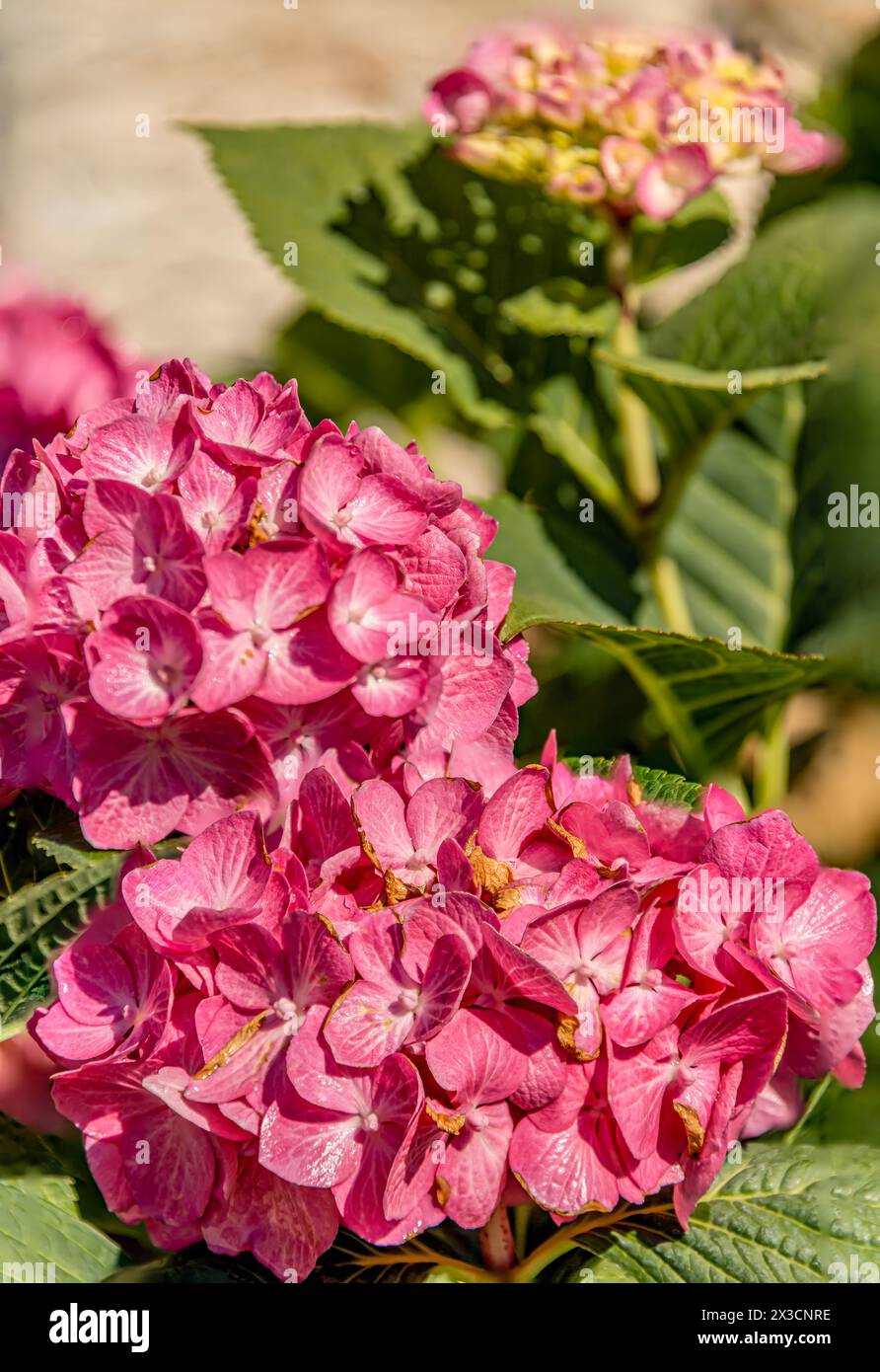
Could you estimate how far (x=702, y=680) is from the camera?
32.3 inches

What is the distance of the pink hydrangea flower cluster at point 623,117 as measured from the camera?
2.97 feet

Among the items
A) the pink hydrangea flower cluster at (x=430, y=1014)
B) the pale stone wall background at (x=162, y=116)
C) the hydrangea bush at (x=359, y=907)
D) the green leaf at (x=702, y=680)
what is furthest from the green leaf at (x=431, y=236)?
the pale stone wall background at (x=162, y=116)

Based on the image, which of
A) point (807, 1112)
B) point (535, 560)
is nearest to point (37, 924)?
point (807, 1112)

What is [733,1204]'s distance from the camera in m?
0.63

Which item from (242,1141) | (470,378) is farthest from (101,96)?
(242,1141)

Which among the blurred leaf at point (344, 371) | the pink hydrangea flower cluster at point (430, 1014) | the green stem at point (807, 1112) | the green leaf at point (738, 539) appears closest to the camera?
the pink hydrangea flower cluster at point (430, 1014)

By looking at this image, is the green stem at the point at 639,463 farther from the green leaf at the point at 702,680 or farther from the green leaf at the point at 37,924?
the green leaf at the point at 37,924

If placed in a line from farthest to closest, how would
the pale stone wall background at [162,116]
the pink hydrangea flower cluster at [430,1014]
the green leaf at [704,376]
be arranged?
1. the pale stone wall background at [162,116]
2. the green leaf at [704,376]
3. the pink hydrangea flower cluster at [430,1014]

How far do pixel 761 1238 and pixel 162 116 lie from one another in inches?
79.0

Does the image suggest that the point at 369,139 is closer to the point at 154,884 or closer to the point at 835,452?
the point at 835,452

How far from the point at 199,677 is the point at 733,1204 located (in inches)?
13.6

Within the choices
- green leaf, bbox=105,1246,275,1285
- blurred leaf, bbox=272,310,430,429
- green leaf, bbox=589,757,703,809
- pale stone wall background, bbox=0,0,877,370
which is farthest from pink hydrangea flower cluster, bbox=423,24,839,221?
pale stone wall background, bbox=0,0,877,370

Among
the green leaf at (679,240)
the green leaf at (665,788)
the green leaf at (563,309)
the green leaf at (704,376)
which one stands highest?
the green leaf at (679,240)

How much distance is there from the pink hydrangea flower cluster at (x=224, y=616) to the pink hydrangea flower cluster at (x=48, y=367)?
1.30ft
